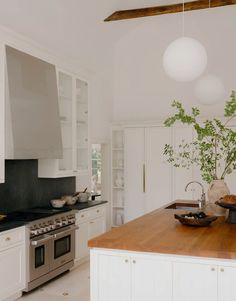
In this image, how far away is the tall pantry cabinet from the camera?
747 centimetres

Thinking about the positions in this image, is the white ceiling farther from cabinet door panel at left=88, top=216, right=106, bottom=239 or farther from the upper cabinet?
cabinet door panel at left=88, top=216, right=106, bottom=239

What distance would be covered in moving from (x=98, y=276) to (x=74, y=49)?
15.6ft

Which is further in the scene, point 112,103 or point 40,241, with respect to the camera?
point 112,103

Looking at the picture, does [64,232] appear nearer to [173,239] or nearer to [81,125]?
[81,125]

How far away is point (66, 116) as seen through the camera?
5.61 m

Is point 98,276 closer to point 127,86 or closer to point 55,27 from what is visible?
point 55,27

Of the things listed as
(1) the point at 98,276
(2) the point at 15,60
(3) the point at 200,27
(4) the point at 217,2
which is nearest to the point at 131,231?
(1) the point at 98,276

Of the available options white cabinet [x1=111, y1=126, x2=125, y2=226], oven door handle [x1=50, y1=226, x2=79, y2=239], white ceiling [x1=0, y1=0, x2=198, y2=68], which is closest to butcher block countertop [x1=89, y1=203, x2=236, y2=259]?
oven door handle [x1=50, y1=226, x2=79, y2=239]

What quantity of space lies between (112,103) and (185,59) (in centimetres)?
570

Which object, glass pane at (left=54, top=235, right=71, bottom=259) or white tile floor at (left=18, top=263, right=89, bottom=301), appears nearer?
white tile floor at (left=18, top=263, right=89, bottom=301)

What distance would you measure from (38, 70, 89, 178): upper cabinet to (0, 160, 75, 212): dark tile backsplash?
179 millimetres

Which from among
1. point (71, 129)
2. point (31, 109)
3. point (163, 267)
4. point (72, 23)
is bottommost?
point (163, 267)

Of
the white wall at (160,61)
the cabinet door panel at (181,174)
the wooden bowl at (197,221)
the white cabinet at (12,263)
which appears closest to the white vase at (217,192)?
the wooden bowl at (197,221)

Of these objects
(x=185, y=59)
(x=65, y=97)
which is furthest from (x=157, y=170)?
(x=185, y=59)
